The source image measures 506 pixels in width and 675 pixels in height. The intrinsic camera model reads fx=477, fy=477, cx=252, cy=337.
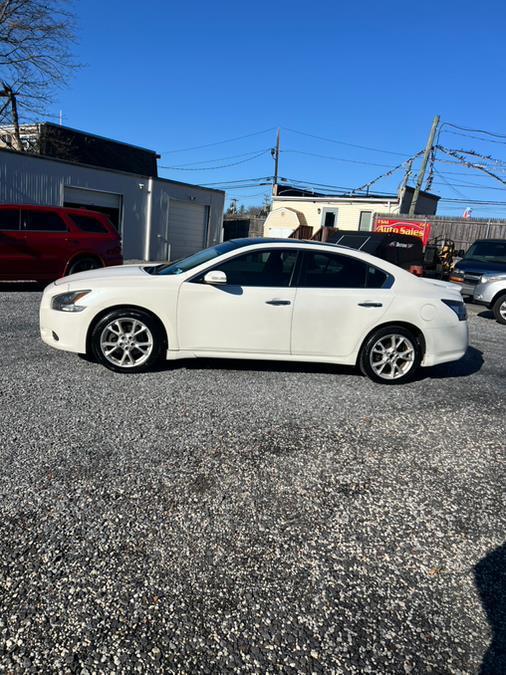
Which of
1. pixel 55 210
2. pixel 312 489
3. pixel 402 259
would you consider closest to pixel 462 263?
pixel 402 259

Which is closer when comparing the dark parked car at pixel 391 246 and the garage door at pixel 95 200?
the dark parked car at pixel 391 246

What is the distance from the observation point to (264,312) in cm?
517

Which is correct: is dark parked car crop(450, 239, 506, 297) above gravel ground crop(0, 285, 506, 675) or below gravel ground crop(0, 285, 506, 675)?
above

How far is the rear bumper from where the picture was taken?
5.50m

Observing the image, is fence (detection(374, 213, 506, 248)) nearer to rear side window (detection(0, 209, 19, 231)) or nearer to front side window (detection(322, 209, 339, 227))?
front side window (detection(322, 209, 339, 227))

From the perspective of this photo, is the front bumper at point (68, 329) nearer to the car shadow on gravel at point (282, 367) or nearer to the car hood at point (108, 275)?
the car hood at point (108, 275)

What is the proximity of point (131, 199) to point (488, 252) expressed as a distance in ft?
45.1

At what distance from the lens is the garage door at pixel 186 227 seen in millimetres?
22312

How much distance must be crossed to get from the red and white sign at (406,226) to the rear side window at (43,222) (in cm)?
1840

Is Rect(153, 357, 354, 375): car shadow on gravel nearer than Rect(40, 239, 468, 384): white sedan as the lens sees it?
No

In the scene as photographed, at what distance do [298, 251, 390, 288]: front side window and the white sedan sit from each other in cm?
1

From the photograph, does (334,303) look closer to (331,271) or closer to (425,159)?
(331,271)

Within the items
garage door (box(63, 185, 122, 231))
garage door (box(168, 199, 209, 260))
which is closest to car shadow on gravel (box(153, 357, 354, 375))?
garage door (box(63, 185, 122, 231))

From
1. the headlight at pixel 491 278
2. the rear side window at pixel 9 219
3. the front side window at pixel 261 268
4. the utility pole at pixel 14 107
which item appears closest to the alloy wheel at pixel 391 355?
the front side window at pixel 261 268
